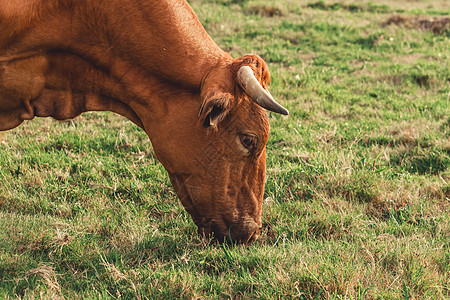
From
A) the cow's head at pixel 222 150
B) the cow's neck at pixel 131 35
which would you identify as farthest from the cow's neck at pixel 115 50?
the cow's head at pixel 222 150

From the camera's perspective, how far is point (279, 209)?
486 cm

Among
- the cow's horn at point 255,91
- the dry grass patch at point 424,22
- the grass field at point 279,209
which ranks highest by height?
the dry grass patch at point 424,22

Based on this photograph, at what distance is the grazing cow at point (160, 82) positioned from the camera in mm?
3875

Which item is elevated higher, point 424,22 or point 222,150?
point 424,22

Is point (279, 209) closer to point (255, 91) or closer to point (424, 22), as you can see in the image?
point (255, 91)

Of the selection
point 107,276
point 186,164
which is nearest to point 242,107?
point 186,164

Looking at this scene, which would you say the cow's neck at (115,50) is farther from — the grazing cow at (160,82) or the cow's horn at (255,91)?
the cow's horn at (255,91)

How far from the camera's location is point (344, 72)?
31.0ft

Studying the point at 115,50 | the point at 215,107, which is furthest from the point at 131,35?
the point at 215,107

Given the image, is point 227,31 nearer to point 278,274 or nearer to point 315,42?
point 315,42

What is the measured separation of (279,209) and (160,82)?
1.69 m

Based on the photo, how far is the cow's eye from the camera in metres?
3.94

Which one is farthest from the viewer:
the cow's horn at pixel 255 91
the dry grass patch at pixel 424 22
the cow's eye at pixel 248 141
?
the dry grass patch at pixel 424 22

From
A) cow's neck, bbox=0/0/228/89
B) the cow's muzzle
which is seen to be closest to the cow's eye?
cow's neck, bbox=0/0/228/89
